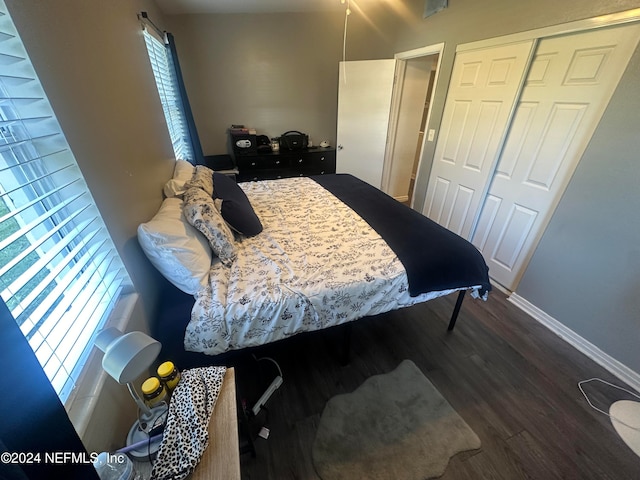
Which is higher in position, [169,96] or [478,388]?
[169,96]

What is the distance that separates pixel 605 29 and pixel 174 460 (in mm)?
2913

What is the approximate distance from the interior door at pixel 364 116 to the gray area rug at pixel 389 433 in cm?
311

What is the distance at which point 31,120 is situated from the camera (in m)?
0.75

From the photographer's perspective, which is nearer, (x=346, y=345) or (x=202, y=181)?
(x=346, y=345)

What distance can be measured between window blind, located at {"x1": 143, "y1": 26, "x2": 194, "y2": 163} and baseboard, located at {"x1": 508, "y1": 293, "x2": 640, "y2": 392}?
345 centimetres

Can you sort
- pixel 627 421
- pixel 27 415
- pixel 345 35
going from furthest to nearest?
1. pixel 345 35
2. pixel 627 421
3. pixel 27 415

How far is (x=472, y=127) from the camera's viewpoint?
2471mm

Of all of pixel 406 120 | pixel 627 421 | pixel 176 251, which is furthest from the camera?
pixel 406 120

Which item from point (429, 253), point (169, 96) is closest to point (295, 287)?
point (429, 253)

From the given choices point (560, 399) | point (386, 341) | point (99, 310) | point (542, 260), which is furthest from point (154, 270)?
point (542, 260)

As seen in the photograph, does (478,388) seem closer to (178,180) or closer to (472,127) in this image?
(472,127)

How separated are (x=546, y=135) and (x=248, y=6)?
3423 millimetres

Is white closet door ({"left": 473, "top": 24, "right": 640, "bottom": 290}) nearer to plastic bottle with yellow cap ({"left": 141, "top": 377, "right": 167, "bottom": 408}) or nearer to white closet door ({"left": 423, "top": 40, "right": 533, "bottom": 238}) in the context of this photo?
white closet door ({"left": 423, "top": 40, "right": 533, "bottom": 238})

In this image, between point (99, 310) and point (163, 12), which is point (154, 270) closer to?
point (99, 310)
